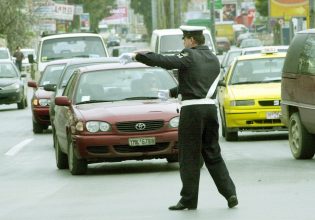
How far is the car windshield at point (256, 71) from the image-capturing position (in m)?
23.8

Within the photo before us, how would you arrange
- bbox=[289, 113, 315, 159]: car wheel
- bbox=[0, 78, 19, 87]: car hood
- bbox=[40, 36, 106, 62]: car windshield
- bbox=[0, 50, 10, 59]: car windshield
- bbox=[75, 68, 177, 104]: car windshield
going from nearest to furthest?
bbox=[75, 68, 177, 104]: car windshield, bbox=[289, 113, 315, 159]: car wheel, bbox=[40, 36, 106, 62]: car windshield, bbox=[0, 78, 19, 87]: car hood, bbox=[0, 50, 10, 59]: car windshield

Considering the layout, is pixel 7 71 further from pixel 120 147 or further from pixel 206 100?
pixel 206 100

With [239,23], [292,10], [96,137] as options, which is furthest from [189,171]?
[239,23]

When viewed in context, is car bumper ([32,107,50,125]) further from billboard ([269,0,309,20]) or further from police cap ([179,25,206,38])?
billboard ([269,0,309,20])

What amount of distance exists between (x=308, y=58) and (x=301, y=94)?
50 cm

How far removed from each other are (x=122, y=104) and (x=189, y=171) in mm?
5006

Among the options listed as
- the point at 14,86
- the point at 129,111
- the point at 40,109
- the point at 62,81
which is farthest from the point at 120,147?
the point at 14,86

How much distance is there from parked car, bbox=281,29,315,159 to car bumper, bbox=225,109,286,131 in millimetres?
4078

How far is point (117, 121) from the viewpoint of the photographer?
16.1 meters

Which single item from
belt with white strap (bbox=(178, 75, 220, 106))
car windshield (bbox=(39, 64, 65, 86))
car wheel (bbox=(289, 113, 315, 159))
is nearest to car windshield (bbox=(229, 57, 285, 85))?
car wheel (bbox=(289, 113, 315, 159))

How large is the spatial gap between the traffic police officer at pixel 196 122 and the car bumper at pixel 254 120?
34.6 feet

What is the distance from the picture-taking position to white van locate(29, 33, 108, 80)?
36906 mm

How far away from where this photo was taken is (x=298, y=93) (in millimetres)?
17547

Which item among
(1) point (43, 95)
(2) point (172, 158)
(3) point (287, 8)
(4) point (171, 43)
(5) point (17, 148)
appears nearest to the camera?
(2) point (172, 158)
